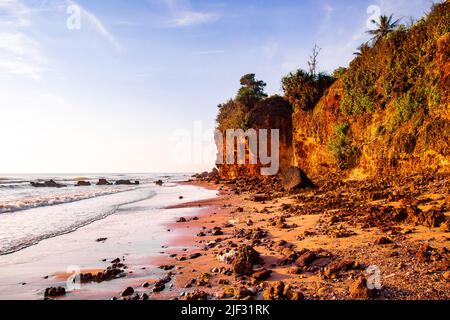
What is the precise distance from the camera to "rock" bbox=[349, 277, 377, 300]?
439 cm

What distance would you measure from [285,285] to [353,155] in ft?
55.7

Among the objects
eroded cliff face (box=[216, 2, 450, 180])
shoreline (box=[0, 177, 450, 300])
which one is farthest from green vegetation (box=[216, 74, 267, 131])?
shoreline (box=[0, 177, 450, 300])

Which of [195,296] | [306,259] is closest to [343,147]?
[306,259]

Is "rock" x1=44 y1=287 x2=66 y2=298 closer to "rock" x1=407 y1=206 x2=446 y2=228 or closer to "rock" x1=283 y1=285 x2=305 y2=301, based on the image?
"rock" x1=283 y1=285 x2=305 y2=301

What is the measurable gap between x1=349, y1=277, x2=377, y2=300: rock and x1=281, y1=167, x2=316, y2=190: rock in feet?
50.1

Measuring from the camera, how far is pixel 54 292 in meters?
5.65

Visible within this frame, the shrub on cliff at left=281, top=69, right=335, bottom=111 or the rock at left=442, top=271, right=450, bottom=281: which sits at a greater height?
the shrub on cliff at left=281, top=69, right=335, bottom=111

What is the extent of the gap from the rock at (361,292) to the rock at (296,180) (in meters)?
15.3

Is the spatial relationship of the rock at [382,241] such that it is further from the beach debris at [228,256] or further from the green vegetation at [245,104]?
the green vegetation at [245,104]

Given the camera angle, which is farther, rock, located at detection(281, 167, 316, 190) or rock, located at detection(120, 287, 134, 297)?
rock, located at detection(281, 167, 316, 190)

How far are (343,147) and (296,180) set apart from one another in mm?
4196

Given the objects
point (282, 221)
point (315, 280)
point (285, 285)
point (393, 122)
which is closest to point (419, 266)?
point (315, 280)

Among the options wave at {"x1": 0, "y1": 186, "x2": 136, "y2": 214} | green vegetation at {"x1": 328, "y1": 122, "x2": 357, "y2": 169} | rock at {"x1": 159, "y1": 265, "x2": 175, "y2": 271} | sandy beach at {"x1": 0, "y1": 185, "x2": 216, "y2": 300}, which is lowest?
wave at {"x1": 0, "y1": 186, "x2": 136, "y2": 214}

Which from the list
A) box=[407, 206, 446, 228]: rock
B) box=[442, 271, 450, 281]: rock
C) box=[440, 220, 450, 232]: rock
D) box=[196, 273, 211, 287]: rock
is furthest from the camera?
box=[407, 206, 446, 228]: rock
